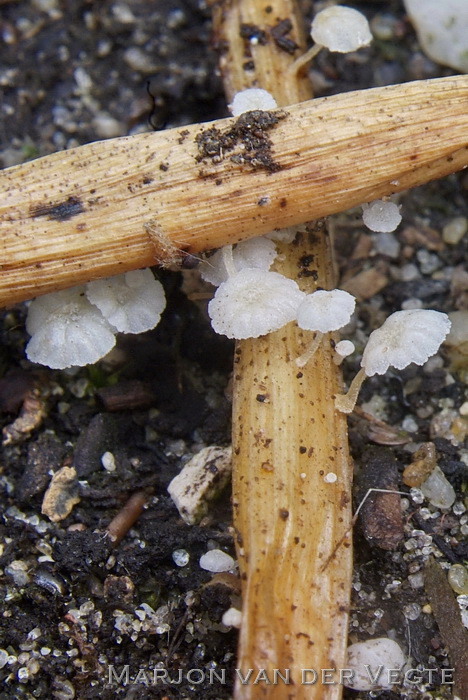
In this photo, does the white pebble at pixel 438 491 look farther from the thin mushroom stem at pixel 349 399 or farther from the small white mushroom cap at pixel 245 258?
the small white mushroom cap at pixel 245 258

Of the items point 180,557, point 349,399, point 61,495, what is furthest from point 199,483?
point 349,399

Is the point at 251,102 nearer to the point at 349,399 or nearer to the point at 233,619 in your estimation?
the point at 349,399

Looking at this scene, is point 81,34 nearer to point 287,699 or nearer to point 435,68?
point 435,68

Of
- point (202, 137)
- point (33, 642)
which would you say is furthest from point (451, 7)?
point (33, 642)

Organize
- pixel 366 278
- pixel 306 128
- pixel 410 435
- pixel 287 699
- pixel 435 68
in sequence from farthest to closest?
pixel 435 68
pixel 366 278
pixel 410 435
pixel 306 128
pixel 287 699

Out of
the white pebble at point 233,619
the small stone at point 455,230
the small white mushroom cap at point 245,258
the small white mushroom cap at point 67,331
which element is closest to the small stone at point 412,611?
the white pebble at point 233,619

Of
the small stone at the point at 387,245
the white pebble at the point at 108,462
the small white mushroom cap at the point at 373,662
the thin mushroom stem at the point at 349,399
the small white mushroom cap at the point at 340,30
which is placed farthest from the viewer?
the small stone at the point at 387,245
